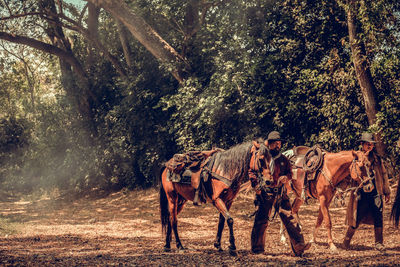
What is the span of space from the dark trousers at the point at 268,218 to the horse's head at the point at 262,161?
1.27 feet

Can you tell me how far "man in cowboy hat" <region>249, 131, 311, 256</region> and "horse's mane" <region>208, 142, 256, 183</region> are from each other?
33 cm

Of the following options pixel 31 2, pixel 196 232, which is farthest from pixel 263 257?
pixel 31 2

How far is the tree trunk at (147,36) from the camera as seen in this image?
14648mm

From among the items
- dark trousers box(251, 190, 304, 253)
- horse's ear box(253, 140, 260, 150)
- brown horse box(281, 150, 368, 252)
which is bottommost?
dark trousers box(251, 190, 304, 253)

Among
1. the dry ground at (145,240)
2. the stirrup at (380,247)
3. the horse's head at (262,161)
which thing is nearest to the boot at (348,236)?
the dry ground at (145,240)

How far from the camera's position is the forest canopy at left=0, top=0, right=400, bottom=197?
35.9ft

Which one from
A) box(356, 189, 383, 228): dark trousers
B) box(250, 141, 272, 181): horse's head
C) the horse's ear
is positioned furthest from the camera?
box(356, 189, 383, 228): dark trousers

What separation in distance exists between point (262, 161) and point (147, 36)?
10.5m

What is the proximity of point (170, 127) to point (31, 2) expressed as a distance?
8.78 meters

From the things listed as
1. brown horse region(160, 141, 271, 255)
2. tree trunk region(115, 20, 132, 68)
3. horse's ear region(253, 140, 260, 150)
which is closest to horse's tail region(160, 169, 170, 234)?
brown horse region(160, 141, 271, 255)

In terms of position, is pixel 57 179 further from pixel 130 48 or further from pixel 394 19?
pixel 394 19

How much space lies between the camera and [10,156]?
1013 inches

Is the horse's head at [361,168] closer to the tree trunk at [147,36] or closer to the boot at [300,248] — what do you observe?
the boot at [300,248]

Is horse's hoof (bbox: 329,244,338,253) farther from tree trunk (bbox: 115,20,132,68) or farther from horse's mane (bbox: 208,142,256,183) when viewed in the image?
tree trunk (bbox: 115,20,132,68)
